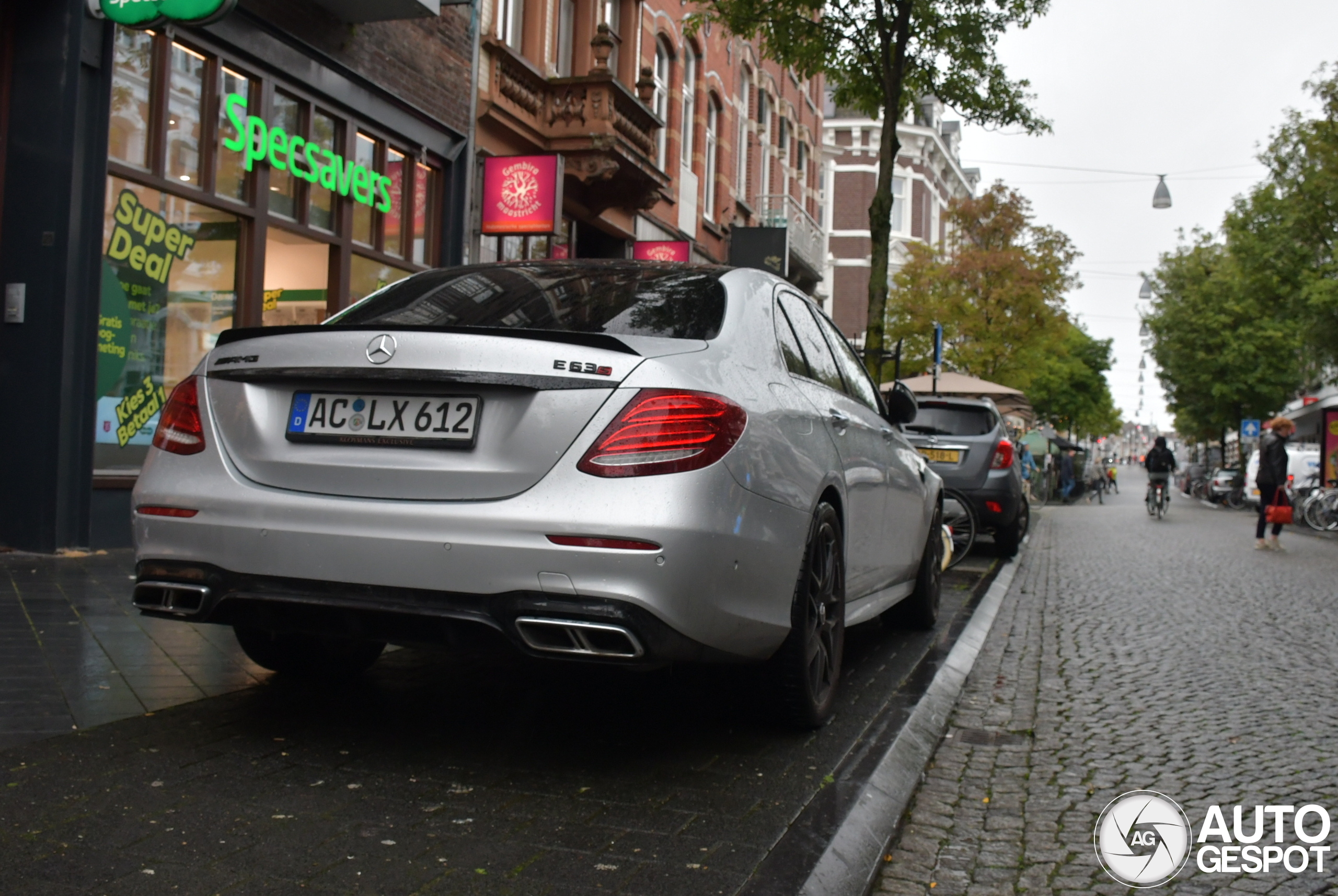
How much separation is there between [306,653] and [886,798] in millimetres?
2217

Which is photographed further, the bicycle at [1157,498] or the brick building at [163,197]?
the bicycle at [1157,498]

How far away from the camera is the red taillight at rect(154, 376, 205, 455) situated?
12.4 feet

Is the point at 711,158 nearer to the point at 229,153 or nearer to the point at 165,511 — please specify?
the point at 229,153

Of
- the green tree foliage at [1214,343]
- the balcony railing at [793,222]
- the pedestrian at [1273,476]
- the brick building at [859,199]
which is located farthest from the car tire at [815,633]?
the brick building at [859,199]

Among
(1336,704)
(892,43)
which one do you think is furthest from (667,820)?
(892,43)

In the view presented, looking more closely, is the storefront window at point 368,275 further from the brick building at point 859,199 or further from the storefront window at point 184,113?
the brick building at point 859,199

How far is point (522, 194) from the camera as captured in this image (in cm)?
1440

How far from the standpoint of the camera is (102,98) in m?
8.75

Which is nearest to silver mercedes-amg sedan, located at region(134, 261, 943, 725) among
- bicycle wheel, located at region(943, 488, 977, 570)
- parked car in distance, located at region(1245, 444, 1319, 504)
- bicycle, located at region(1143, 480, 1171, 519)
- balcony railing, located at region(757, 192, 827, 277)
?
bicycle wheel, located at region(943, 488, 977, 570)

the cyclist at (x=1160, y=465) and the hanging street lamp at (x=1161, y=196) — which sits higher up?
the hanging street lamp at (x=1161, y=196)

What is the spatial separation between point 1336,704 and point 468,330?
421 centimetres

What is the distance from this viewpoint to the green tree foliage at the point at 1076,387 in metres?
55.1

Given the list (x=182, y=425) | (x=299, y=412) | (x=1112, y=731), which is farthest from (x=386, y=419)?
(x=1112, y=731)

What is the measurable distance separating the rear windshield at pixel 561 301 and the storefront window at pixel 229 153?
6661 mm
